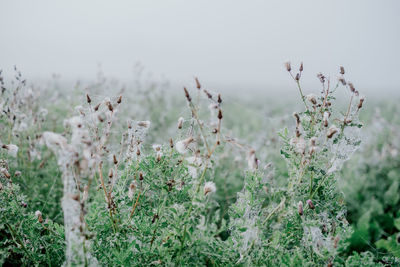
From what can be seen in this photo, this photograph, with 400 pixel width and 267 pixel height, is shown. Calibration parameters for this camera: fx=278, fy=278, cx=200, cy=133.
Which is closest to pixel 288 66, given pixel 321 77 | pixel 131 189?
pixel 321 77

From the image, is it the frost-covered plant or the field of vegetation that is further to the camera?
the frost-covered plant

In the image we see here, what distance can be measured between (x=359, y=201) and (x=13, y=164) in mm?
4436

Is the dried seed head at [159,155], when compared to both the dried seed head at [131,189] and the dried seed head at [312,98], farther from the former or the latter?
the dried seed head at [312,98]

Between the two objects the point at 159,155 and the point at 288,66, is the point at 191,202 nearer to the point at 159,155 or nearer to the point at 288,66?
the point at 159,155

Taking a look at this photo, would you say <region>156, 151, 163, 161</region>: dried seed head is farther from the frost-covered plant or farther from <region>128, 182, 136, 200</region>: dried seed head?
the frost-covered plant

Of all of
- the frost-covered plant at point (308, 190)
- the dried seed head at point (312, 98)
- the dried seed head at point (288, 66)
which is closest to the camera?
the frost-covered plant at point (308, 190)

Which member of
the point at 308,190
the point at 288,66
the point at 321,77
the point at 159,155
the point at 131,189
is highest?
the point at 288,66

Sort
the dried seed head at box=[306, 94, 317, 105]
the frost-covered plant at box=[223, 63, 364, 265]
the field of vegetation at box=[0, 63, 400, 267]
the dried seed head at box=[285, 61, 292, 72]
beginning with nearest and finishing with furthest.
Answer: the field of vegetation at box=[0, 63, 400, 267] → the frost-covered plant at box=[223, 63, 364, 265] → the dried seed head at box=[306, 94, 317, 105] → the dried seed head at box=[285, 61, 292, 72]

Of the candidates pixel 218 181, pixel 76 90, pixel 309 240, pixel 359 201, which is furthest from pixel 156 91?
pixel 309 240

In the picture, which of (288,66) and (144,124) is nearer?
(144,124)

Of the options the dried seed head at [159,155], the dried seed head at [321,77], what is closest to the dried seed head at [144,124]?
the dried seed head at [159,155]

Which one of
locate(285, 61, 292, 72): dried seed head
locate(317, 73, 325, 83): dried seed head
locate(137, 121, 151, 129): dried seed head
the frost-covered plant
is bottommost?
the frost-covered plant

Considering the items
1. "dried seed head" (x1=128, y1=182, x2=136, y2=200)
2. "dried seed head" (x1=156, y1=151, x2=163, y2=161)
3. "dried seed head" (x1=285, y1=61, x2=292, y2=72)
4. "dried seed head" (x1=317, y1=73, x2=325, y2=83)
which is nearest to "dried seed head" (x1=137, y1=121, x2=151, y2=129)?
"dried seed head" (x1=156, y1=151, x2=163, y2=161)

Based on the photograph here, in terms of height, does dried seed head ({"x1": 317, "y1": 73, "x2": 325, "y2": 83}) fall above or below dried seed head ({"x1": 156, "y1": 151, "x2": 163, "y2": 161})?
above
